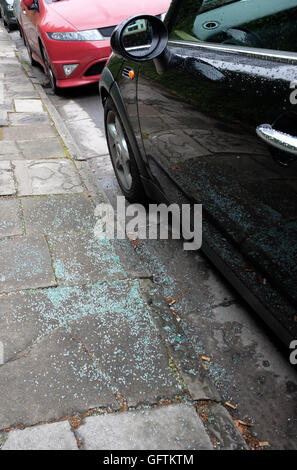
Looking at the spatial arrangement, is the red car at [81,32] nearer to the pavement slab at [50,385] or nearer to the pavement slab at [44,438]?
the pavement slab at [50,385]

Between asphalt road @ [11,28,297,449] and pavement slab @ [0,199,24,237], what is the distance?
0.83m

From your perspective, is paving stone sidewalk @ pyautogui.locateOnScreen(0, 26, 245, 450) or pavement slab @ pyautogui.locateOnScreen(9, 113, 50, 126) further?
pavement slab @ pyautogui.locateOnScreen(9, 113, 50, 126)

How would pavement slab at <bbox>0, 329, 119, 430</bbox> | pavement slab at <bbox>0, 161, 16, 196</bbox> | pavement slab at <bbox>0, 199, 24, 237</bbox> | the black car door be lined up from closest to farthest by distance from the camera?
the black car door < pavement slab at <bbox>0, 329, 119, 430</bbox> < pavement slab at <bbox>0, 199, 24, 237</bbox> < pavement slab at <bbox>0, 161, 16, 196</bbox>

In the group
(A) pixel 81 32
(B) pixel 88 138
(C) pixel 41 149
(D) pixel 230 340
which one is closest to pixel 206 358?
(D) pixel 230 340

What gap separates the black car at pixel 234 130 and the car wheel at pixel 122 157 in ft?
1.19

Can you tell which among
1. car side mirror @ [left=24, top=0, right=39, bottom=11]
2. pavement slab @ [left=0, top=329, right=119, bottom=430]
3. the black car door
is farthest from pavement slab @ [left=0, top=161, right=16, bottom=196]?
car side mirror @ [left=24, top=0, right=39, bottom=11]

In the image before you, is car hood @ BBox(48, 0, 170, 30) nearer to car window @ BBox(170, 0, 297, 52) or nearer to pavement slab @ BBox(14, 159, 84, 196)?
pavement slab @ BBox(14, 159, 84, 196)

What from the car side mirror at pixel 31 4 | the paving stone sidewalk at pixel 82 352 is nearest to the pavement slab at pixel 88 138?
the paving stone sidewalk at pixel 82 352

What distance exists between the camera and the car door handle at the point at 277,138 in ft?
4.36

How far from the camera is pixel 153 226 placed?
316cm

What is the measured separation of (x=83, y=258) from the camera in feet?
9.04

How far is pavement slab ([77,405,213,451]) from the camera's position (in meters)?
1.63

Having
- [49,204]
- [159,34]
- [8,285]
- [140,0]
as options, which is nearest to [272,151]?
[159,34]

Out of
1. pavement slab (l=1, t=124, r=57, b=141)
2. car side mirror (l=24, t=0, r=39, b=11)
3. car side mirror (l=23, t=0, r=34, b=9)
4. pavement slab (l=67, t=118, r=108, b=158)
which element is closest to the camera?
pavement slab (l=67, t=118, r=108, b=158)
